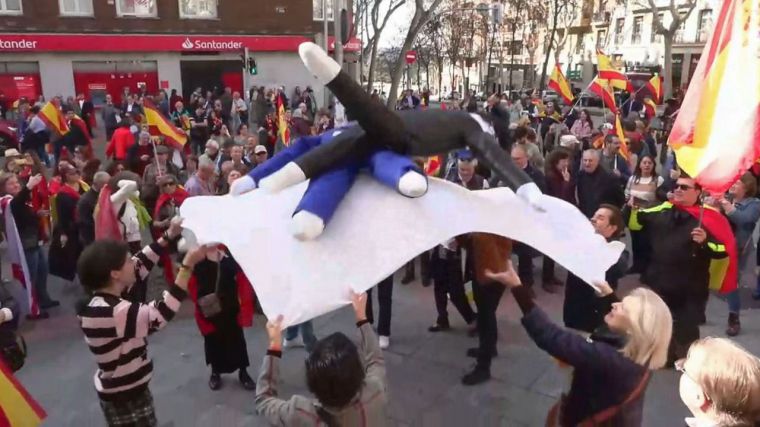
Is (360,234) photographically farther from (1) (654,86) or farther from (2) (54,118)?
(1) (654,86)

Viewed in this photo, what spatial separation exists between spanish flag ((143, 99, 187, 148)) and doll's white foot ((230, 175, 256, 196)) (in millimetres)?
5668

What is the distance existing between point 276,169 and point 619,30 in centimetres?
4648

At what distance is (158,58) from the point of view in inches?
1041

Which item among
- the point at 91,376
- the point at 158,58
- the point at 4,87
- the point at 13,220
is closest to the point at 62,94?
the point at 4,87

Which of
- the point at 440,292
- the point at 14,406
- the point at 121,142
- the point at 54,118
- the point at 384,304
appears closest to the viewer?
the point at 14,406

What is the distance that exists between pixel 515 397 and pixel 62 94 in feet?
81.0

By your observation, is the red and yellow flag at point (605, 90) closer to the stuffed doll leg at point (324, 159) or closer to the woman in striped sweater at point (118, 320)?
the stuffed doll leg at point (324, 159)

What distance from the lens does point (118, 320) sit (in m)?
2.85

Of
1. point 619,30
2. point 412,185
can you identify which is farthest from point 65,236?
point 619,30

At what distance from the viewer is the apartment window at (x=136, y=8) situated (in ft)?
83.8

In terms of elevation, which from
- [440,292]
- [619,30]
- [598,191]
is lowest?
[440,292]

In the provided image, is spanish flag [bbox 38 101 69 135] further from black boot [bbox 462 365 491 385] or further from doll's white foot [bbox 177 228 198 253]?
black boot [bbox 462 365 491 385]

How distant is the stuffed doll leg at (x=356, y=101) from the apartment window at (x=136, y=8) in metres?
26.0

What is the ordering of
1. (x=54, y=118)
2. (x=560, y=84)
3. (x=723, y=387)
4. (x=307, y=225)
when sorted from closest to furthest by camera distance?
(x=723, y=387) → (x=307, y=225) → (x=54, y=118) → (x=560, y=84)
